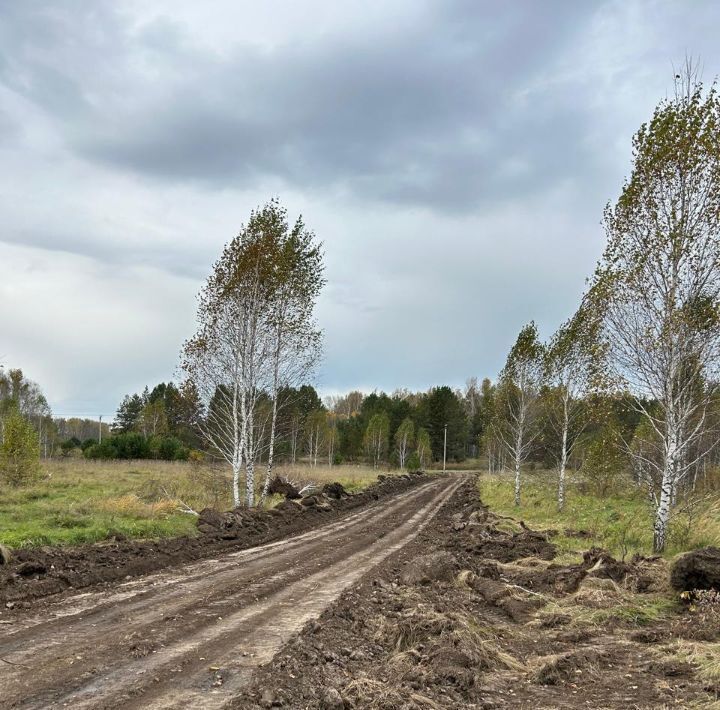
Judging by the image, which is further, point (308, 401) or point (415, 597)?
point (308, 401)

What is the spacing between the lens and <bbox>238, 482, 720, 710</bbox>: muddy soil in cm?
577

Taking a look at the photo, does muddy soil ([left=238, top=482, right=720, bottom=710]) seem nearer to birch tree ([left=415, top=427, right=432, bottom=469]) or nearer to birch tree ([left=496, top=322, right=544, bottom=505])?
birch tree ([left=496, top=322, right=544, bottom=505])

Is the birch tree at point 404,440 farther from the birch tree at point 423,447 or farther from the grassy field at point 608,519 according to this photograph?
the grassy field at point 608,519

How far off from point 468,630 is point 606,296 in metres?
11.1

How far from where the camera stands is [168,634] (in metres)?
7.39

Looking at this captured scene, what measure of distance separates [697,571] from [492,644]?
13.9 ft

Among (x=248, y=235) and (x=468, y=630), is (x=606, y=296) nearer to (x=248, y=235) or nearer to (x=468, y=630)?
(x=468, y=630)

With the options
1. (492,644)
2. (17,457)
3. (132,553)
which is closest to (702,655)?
(492,644)

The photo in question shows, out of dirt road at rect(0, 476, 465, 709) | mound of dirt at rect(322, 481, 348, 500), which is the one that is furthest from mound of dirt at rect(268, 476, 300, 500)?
dirt road at rect(0, 476, 465, 709)

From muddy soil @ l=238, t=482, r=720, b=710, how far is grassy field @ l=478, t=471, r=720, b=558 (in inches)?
109

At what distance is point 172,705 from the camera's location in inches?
208

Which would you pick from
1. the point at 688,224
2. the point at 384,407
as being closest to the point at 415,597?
the point at 688,224

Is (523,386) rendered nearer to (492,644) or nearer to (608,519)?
(608,519)

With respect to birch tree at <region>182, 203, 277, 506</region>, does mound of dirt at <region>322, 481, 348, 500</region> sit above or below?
below
